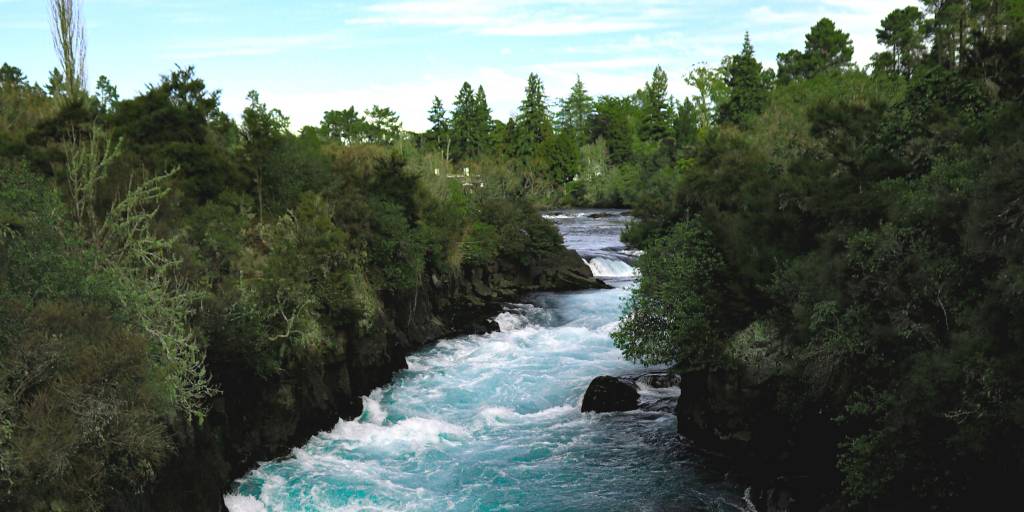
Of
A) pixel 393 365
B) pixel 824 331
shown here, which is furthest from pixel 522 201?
pixel 824 331

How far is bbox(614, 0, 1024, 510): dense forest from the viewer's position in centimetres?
1116

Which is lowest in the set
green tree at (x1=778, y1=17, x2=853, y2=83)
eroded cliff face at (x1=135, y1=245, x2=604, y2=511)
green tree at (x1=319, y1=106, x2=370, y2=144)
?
eroded cliff face at (x1=135, y1=245, x2=604, y2=511)

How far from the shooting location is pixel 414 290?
102 feet

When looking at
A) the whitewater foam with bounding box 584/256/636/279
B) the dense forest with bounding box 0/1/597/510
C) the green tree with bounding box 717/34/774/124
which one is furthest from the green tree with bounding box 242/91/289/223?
the green tree with bounding box 717/34/774/124

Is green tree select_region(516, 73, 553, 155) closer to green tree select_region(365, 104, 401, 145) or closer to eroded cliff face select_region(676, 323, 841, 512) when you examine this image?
green tree select_region(365, 104, 401, 145)

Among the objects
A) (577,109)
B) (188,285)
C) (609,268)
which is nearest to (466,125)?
(577,109)

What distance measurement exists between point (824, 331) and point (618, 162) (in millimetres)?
91853

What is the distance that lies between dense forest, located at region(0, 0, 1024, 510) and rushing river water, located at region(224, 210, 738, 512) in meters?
1.04

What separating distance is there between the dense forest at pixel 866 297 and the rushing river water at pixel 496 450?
202cm

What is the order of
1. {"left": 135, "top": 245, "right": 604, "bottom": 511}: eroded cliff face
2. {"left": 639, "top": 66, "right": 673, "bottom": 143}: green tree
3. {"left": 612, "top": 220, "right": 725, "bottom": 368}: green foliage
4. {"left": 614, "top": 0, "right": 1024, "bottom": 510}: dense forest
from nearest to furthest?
{"left": 614, "top": 0, "right": 1024, "bottom": 510}: dense forest, {"left": 135, "top": 245, "right": 604, "bottom": 511}: eroded cliff face, {"left": 612, "top": 220, "right": 725, "bottom": 368}: green foliage, {"left": 639, "top": 66, "right": 673, "bottom": 143}: green tree

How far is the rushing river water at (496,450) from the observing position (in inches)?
661

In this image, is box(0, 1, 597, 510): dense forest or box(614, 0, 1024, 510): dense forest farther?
box(614, 0, 1024, 510): dense forest

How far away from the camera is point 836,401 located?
14.8 m

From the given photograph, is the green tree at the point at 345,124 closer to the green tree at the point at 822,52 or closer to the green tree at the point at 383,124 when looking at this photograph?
the green tree at the point at 383,124
